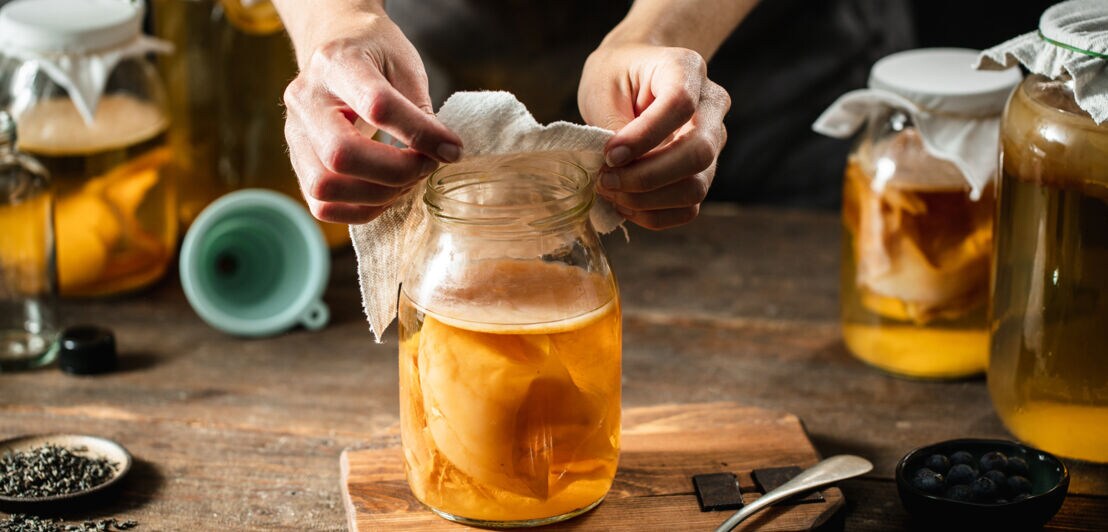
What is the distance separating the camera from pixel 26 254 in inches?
47.8

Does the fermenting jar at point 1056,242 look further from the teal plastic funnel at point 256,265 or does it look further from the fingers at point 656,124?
the teal plastic funnel at point 256,265

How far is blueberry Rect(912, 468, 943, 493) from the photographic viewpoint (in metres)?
0.88

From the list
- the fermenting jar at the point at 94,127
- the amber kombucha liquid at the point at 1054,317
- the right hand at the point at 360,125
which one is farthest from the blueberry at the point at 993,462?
the fermenting jar at the point at 94,127

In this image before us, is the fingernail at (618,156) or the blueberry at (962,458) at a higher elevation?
the fingernail at (618,156)

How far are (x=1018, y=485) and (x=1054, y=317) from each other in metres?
0.16

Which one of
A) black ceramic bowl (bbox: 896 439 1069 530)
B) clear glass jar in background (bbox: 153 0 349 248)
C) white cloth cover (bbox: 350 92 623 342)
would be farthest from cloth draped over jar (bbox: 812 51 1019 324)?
clear glass jar in background (bbox: 153 0 349 248)

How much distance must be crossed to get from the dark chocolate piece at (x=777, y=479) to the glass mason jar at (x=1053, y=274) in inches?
8.4

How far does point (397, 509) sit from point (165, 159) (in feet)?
2.15

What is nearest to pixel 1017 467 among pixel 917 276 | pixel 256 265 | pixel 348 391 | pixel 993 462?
pixel 993 462

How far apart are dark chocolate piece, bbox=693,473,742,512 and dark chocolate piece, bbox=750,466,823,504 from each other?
0.7 inches

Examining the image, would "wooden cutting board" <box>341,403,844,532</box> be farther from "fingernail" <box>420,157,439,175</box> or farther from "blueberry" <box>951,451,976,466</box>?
"fingernail" <box>420,157,439,175</box>

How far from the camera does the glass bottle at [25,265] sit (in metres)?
1.19

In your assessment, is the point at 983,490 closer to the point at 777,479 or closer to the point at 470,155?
the point at 777,479

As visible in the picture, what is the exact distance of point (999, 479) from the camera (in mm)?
878
